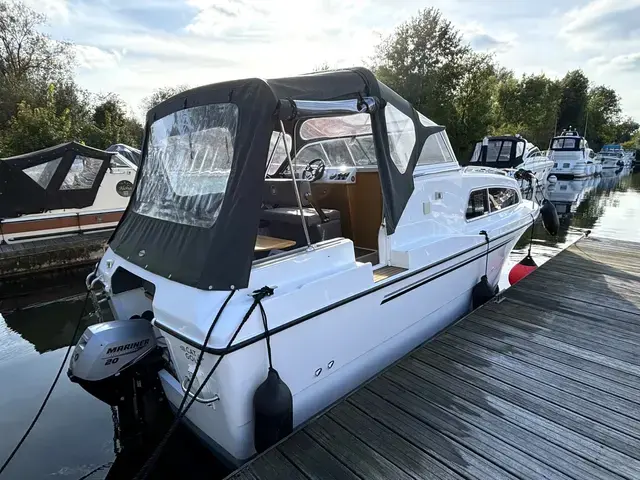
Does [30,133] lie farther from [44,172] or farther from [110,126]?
[44,172]

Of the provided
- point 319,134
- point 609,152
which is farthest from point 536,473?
point 609,152

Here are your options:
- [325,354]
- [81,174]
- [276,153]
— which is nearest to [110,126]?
[81,174]

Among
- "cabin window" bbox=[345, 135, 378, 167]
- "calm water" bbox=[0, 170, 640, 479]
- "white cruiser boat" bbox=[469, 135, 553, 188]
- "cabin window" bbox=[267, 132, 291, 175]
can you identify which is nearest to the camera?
"calm water" bbox=[0, 170, 640, 479]

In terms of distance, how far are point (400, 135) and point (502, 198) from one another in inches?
98.8

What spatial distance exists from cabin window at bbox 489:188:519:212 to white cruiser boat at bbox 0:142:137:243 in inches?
274

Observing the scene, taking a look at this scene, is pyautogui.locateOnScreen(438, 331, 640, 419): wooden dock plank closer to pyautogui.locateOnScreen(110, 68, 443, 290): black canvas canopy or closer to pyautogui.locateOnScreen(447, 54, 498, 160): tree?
pyautogui.locateOnScreen(110, 68, 443, 290): black canvas canopy

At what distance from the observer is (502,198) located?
16.5 feet

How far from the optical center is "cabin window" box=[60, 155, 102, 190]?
7363 mm

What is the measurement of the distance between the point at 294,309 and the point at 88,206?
6979mm

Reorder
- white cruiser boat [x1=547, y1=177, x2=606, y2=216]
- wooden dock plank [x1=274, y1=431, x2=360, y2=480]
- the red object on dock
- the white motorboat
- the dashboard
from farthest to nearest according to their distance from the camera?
the white motorboat, white cruiser boat [x1=547, y1=177, x2=606, y2=216], the red object on dock, the dashboard, wooden dock plank [x1=274, y1=431, x2=360, y2=480]

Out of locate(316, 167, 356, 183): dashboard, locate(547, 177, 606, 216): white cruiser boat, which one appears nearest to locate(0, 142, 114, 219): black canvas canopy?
locate(316, 167, 356, 183): dashboard

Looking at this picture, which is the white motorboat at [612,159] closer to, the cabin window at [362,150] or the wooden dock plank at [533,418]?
the cabin window at [362,150]

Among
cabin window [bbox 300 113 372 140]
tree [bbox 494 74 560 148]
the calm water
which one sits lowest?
the calm water

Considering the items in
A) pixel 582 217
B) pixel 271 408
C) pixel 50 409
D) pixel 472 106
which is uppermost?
pixel 472 106
